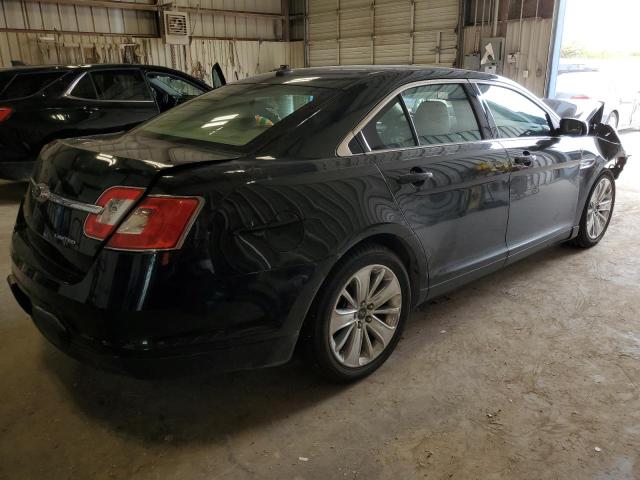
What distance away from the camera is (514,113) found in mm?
3176

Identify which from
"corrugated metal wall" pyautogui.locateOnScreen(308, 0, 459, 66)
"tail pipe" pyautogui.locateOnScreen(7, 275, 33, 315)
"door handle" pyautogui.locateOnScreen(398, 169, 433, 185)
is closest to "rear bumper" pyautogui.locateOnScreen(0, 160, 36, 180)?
"tail pipe" pyautogui.locateOnScreen(7, 275, 33, 315)

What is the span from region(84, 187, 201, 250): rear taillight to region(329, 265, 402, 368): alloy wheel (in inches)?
30.2

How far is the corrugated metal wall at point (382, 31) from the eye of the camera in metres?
10.8

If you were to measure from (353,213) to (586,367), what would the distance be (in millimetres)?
1452

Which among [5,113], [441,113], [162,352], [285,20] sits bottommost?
[162,352]

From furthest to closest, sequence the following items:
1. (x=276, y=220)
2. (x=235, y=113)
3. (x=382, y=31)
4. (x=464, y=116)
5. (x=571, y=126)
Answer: (x=382, y=31) < (x=571, y=126) < (x=464, y=116) < (x=235, y=113) < (x=276, y=220)

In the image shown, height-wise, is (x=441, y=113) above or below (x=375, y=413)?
above

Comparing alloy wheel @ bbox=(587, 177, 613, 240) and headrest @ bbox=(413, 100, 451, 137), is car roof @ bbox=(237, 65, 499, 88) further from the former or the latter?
alloy wheel @ bbox=(587, 177, 613, 240)

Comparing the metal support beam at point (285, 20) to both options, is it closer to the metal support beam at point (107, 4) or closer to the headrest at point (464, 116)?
the metal support beam at point (107, 4)

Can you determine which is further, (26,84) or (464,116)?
(26,84)

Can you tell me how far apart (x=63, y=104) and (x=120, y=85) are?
28.7 inches

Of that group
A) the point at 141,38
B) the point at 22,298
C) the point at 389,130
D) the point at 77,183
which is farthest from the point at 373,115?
the point at 141,38

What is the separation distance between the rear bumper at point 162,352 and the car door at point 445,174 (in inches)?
34.9

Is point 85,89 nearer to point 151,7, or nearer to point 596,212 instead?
point 596,212
